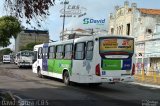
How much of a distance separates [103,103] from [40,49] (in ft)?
54.7

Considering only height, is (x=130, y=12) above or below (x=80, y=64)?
above

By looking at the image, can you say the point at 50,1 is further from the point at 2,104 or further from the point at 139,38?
the point at 139,38

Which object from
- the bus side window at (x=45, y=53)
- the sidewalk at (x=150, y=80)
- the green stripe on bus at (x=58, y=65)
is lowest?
the sidewalk at (x=150, y=80)

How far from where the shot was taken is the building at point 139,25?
48375 mm

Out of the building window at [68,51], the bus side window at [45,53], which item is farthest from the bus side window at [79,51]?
the bus side window at [45,53]

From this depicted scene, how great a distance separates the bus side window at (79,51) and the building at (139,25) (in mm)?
22507

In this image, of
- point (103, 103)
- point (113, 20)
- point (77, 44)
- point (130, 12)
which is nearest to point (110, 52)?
point (77, 44)

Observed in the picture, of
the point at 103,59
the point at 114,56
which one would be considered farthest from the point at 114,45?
the point at 103,59

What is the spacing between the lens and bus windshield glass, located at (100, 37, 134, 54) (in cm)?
2159

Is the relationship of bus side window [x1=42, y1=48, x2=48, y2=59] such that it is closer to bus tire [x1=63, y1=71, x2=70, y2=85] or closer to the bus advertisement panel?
bus tire [x1=63, y1=71, x2=70, y2=85]

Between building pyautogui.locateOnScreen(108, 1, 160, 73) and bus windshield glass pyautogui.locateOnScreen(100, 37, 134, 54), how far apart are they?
928 inches

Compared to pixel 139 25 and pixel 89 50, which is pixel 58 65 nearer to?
pixel 89 50

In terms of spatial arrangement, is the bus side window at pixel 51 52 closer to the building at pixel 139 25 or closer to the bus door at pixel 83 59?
the bus door at pixel 83 59

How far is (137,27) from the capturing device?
178 feet
